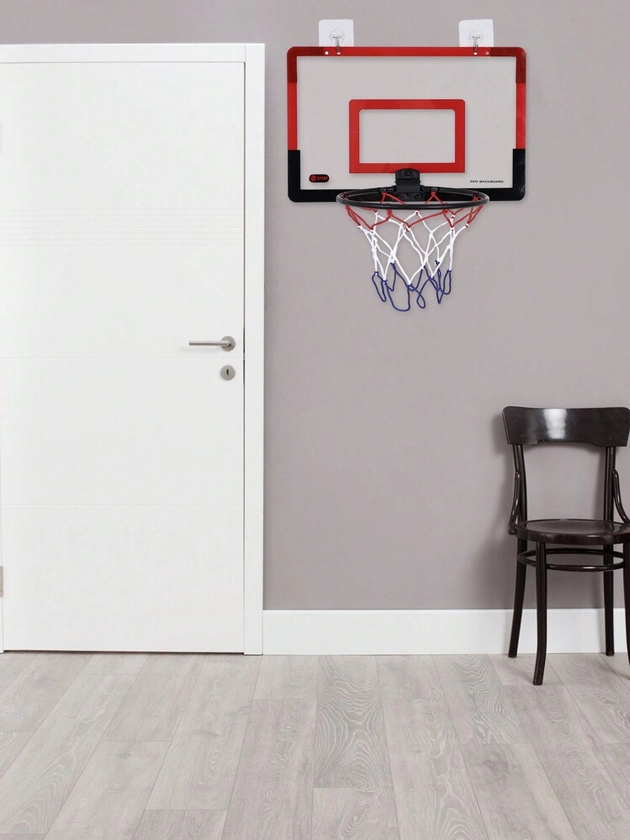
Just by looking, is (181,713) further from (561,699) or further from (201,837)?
(561,699)

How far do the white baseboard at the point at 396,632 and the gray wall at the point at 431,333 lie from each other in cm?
4

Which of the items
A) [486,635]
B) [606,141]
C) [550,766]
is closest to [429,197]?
[606,141]

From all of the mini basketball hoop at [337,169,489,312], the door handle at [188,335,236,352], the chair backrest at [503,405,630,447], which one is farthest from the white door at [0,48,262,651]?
the chair backrest at [503,405,630,447]

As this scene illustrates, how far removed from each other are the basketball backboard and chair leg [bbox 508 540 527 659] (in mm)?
1223

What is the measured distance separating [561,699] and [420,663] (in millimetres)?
511

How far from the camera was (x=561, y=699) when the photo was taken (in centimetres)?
255

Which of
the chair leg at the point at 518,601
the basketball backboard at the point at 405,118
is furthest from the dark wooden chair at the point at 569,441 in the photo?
the basketball backboard at the point at 405,118

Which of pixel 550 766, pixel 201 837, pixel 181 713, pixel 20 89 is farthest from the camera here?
pixel 20 89

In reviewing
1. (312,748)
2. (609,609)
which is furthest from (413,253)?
(312,748)

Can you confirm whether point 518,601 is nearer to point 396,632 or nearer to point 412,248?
point 396,632

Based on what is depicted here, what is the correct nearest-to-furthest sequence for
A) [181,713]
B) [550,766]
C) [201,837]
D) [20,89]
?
[201,837]
[550,766]
[181,713]
[20,89]

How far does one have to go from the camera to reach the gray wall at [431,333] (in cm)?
286

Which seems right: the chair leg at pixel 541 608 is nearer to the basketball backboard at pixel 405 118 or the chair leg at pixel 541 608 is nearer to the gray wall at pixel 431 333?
the gray wall at pixel 431 333

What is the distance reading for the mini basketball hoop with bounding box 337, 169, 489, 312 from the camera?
2.91 metres
